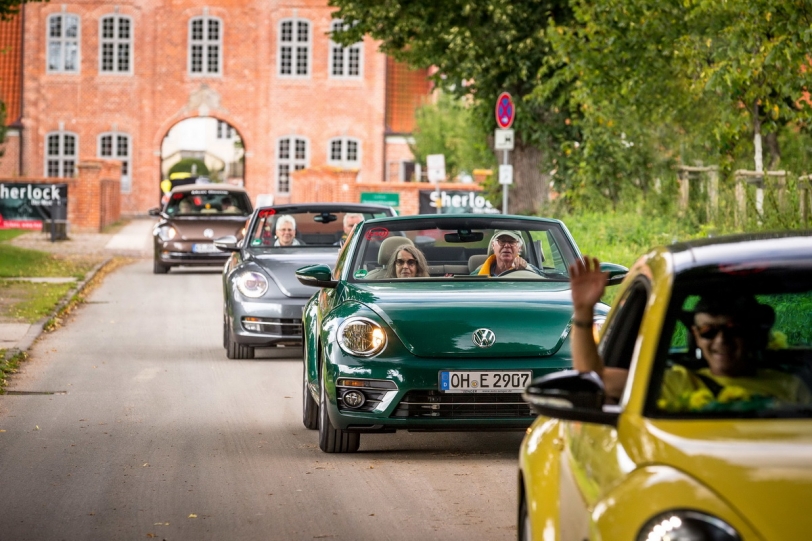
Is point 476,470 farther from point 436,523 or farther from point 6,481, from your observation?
point 6,481

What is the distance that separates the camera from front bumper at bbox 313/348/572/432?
339 inches

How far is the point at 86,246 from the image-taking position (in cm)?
4103

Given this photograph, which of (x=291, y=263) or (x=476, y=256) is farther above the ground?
(x=476, y=256)

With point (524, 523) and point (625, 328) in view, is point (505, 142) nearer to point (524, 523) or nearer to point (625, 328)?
point (524, 523)

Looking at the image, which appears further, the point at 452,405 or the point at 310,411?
the point at 310,411

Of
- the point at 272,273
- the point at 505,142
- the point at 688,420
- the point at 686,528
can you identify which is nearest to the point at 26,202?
the point at 505,142

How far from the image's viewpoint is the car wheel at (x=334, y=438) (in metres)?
9.19

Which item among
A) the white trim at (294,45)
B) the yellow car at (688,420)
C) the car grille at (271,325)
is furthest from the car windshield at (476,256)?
the white trim at (294,45)

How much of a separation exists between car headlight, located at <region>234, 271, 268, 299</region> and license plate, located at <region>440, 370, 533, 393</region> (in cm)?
621

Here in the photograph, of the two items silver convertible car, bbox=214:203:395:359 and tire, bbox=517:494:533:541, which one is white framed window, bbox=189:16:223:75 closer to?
silver convertible car, bbox=214:203:395:359

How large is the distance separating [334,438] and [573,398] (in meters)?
5.40

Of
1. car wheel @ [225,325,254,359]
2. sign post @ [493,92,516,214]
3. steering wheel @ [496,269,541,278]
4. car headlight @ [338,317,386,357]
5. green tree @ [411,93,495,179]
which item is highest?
green tree @ [411,93,495,179]

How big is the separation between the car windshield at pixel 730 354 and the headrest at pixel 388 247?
604 centimetres

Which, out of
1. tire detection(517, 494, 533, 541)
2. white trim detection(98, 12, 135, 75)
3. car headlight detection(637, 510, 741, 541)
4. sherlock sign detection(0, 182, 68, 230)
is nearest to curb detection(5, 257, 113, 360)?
tire detection(517, 494, 533, 541)
